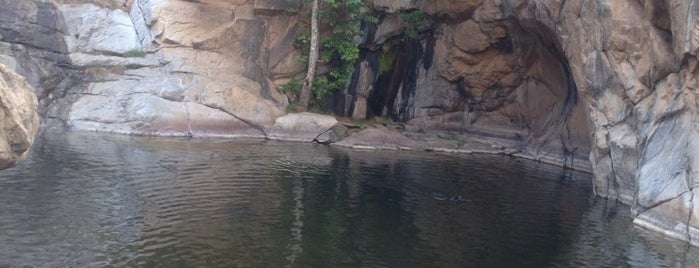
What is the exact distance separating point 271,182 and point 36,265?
34.8ft

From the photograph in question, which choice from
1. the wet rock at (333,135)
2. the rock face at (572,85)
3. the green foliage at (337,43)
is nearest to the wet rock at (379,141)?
the wet rock at (333,135)

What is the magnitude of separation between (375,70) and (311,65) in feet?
13.3

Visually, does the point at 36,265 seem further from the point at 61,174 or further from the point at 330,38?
the point at 330,38

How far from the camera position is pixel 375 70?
41.4 m

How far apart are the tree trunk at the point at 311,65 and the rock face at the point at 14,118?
2594cm

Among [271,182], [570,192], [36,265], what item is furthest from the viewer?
[570,192]

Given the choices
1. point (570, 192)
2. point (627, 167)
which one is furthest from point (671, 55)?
point (570, 192)

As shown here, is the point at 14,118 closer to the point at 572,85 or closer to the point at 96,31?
the point at 96,31

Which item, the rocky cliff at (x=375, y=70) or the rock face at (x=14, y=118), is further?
the rocky cliff at (x=375, y=70)

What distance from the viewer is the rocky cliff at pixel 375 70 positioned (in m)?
25.7

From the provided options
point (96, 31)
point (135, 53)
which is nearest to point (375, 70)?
point (135, 53)

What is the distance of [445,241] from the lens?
17.7 meters

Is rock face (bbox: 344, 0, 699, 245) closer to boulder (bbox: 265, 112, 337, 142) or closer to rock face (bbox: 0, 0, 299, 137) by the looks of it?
boulder (bbox: 265, 112, 337, 142)

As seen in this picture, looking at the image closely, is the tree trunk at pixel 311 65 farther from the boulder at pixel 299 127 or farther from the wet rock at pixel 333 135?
the wet rock at pixel 333 135
